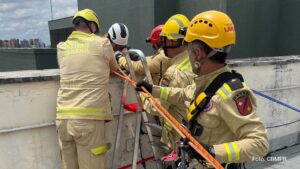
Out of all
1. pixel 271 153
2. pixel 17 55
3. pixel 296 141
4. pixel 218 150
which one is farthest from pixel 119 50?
pixel 17 55

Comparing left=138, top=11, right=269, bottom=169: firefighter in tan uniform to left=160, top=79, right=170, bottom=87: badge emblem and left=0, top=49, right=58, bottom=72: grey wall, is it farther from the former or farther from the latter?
left=0, top=49, right=58, bottom=72: grey wall

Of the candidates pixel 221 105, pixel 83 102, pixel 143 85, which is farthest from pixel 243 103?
pixel 83 102

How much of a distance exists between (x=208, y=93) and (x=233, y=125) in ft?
0.81

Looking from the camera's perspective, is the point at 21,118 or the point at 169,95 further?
the point at 21,118

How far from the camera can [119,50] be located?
351 centimetres

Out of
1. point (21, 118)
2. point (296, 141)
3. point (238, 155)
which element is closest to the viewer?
point (238, 155)

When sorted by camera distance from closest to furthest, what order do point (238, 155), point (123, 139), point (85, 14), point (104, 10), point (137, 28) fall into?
point (238, 155) → point (85, 14) → point (123, 139) → point (137, 28) → point (104, 10)

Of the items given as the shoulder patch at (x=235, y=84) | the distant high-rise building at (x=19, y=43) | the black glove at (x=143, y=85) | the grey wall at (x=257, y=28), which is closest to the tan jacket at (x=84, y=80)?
the black glove at (x=143, y=85)

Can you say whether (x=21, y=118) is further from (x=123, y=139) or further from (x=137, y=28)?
(x=137, y=28)

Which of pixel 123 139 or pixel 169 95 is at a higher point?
pixel 169 95

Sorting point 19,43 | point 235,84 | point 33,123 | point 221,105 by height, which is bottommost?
point 19,43

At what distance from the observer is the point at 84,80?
2605 mm

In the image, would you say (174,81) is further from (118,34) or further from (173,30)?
(118,34)

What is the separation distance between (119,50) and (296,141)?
11.3 feet
